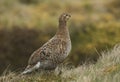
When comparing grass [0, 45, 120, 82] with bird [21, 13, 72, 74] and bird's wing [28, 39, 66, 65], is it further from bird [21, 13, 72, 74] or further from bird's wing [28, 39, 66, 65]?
bird's wing [28, 39, 66, 65]

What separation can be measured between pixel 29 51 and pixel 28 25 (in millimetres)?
2807

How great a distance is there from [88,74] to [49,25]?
21279 millimetres

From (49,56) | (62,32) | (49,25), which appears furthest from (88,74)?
(49,25)

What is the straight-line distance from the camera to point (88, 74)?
447 inches

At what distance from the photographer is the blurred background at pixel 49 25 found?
29625 millimetres

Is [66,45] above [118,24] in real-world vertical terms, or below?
above

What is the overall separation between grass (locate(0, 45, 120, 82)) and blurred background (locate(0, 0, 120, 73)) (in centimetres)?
1428

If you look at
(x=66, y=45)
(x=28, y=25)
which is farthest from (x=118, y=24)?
(x=66, y=45)

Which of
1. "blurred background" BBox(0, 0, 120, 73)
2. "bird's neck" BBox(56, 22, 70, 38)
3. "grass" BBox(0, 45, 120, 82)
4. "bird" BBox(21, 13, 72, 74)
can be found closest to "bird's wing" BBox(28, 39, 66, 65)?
"bird" BBox(21, 13, 72, 74)

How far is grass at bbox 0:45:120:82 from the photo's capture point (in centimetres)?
1084

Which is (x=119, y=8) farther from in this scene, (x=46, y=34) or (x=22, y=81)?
(x=22, y=81)

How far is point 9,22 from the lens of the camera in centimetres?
3275

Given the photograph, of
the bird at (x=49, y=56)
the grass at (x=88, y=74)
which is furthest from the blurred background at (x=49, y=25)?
the grass at (x=88, y=74)

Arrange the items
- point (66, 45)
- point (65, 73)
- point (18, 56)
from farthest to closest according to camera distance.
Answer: point (18, 56), point (66, 45), point (65, 73)
